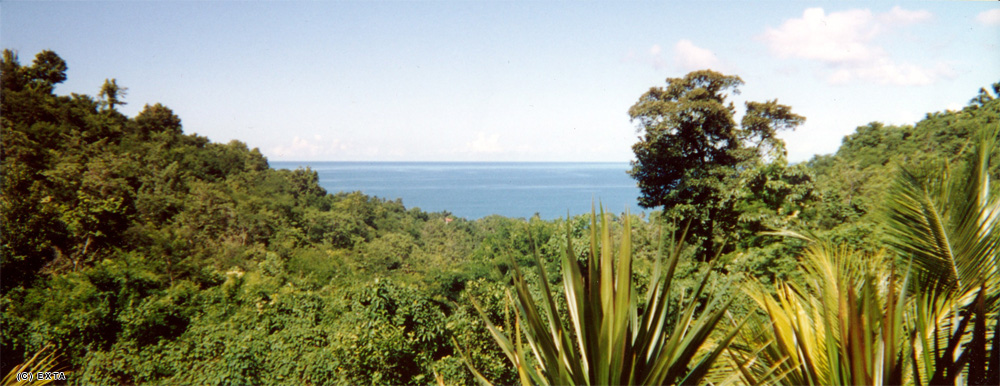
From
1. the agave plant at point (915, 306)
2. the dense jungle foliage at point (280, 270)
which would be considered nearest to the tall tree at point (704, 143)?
the dense jungle foliage at point (280, 270)

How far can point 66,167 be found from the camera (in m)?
14.4

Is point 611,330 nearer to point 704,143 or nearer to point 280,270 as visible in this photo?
point 704,143

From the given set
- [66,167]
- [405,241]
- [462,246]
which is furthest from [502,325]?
[462,246]

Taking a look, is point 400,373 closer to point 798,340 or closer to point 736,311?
point 736,311

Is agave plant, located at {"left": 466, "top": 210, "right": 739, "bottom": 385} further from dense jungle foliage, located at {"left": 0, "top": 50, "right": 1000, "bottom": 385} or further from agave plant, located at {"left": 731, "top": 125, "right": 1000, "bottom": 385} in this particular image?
agave plant, located at {"left": 731, "top": 125, "right": 1000, "bottom": 385}

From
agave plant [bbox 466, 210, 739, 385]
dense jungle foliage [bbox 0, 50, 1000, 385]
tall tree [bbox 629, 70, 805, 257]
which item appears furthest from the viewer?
tall tree [bbox 629, 70, 805, 257]

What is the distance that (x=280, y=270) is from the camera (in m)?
18.0

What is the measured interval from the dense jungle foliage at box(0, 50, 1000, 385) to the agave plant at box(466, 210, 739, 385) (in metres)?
0.02

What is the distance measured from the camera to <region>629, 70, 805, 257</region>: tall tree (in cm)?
1081

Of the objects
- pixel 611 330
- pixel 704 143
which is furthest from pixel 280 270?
pixel 611 330

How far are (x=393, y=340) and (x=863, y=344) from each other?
6919 mm

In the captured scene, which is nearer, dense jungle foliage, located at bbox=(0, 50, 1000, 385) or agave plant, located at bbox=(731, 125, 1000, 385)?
agave plant, located at bbox=(731, 125, 1000, 385)

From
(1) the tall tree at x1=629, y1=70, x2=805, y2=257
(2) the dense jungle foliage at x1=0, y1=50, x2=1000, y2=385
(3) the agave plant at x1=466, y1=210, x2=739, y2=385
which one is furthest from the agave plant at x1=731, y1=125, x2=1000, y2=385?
(1) the tall tree at x1=629, y1=70, x2=805, y2=257

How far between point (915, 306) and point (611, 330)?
1.70 m
